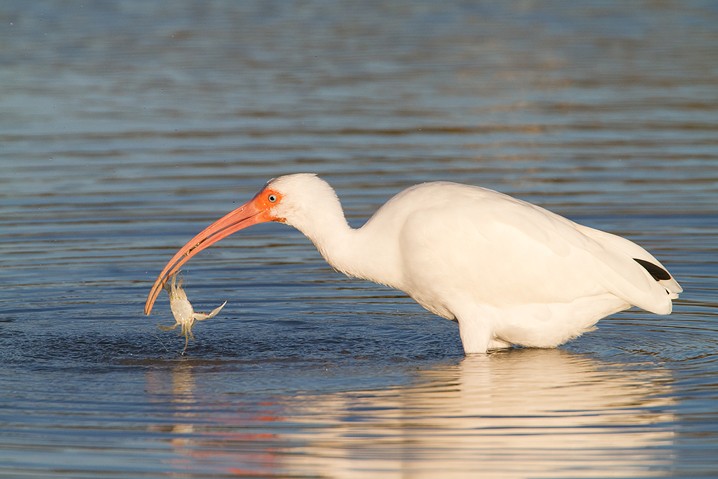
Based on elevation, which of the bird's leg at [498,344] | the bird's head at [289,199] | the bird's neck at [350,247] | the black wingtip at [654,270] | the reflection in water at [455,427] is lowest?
the reflection in water at [455,427]

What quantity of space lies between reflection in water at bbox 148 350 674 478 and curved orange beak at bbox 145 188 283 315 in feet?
4.05

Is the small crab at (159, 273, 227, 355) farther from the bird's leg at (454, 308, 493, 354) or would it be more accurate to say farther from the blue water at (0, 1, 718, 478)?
the bird's leg at (454, 308, 493, 354)

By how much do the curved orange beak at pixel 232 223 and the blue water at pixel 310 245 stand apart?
540 millimetres

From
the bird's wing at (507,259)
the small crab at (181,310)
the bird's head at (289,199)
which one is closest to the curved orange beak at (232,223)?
the bird's head at (289,199)

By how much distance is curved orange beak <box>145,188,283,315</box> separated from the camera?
35.1 ft

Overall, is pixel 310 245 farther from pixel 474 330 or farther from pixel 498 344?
pixel 474 330

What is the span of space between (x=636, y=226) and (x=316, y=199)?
4.71m

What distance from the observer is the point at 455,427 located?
8664 mm

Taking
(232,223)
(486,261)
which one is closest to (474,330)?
(486,261)

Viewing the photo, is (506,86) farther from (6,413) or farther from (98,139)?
(6,413)

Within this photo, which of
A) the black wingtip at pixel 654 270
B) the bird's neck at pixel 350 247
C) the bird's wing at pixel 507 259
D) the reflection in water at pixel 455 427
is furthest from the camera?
the black wingtip at pixel 654 270

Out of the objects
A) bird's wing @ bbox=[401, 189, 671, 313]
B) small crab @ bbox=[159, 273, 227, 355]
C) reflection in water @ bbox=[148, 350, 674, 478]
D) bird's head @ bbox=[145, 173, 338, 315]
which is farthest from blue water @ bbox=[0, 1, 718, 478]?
bird's head @ bbox=[145, 173, 338, 315]

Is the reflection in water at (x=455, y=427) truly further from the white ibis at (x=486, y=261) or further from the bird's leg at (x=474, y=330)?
the white ibis at (x=486, y=261)

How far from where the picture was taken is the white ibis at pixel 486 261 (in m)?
10.3
